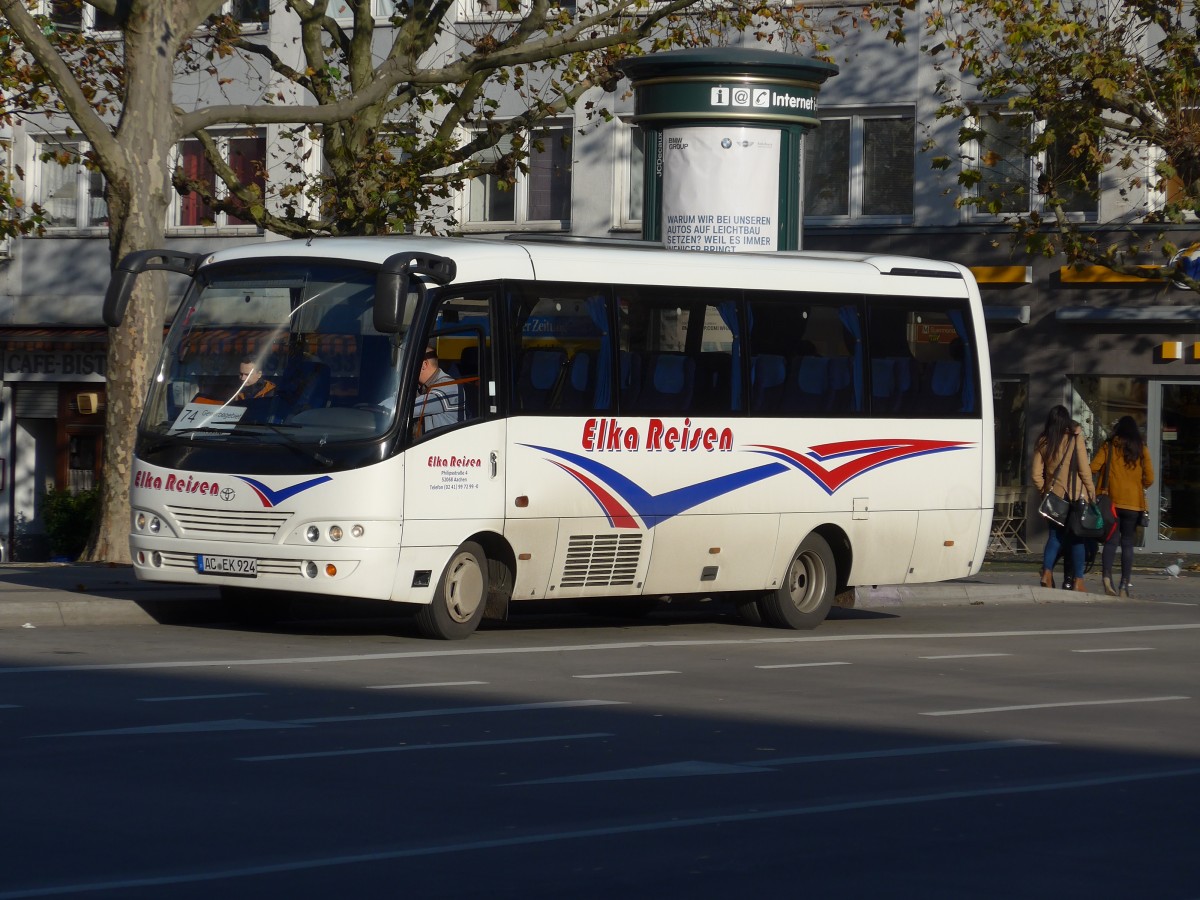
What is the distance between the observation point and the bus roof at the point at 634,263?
15.9 metres

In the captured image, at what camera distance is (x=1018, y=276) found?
32.4 metres

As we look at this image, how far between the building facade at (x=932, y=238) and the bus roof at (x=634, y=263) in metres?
9.85

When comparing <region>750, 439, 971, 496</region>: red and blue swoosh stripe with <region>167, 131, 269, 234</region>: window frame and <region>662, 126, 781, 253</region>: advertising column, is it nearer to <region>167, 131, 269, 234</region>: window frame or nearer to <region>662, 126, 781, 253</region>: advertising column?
<region>662, 126, 781, 253</region>: advertising column

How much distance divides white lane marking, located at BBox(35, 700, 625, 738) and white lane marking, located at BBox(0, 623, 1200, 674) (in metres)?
2.40

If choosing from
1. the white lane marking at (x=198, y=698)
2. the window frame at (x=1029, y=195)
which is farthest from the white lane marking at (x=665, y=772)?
the window frame at (x=1029, y=195)

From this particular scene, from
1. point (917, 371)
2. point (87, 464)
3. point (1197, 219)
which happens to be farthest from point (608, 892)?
point (87, 464)

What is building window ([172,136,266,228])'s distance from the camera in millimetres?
36812

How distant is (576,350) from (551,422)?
62cm

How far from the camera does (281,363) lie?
15500 millimetres

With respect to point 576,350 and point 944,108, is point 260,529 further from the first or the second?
point 944,108

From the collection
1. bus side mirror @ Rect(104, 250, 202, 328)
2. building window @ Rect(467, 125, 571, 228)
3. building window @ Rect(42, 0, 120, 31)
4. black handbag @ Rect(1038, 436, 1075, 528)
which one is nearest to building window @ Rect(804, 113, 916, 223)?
building window @ Rect(467, 125, 571, 228)

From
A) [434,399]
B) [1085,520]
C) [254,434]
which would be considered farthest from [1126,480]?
[254,434]

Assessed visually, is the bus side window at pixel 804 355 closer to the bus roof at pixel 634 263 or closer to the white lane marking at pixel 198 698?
the bus roof at pixel 634 263

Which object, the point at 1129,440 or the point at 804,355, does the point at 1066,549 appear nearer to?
the point at 1129,440
